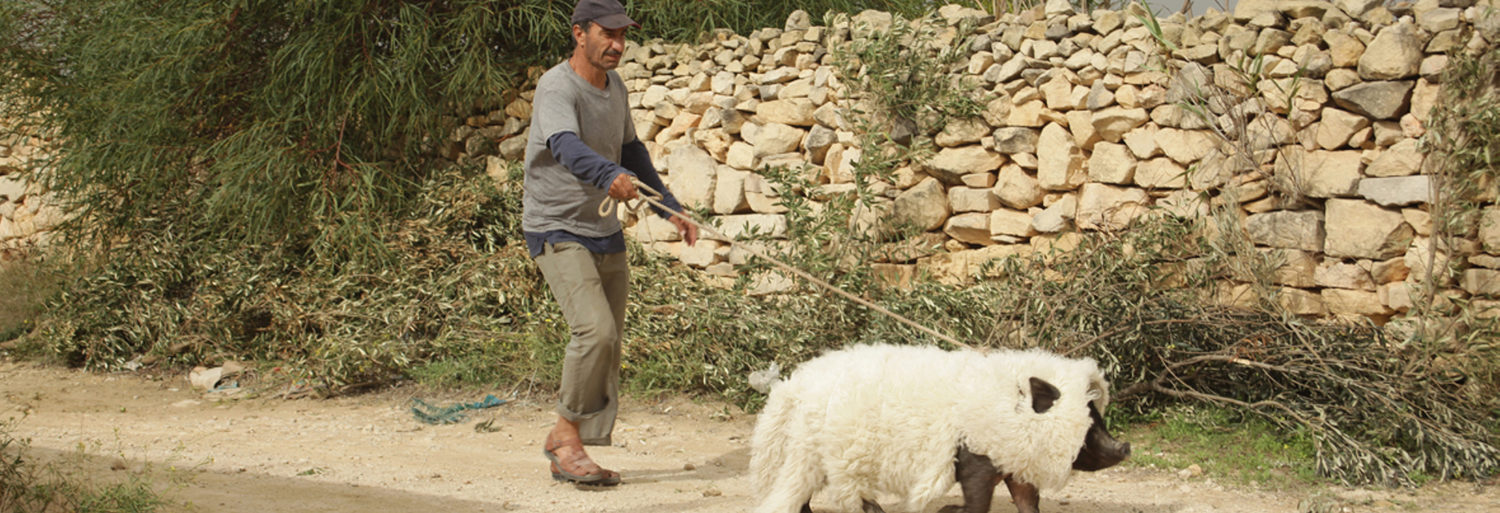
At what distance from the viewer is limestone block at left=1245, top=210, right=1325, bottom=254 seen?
5.31 metres

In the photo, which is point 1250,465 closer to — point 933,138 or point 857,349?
point 857,349

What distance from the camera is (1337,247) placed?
17.2ft

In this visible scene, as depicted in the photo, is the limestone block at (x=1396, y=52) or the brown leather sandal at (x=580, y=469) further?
the limestone block at (x=1396, y=52)

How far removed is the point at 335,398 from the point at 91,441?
1.45 m

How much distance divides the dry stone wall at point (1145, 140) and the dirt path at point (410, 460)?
1.19 m

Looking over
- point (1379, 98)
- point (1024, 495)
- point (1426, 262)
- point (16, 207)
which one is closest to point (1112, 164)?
point (1379, 98)

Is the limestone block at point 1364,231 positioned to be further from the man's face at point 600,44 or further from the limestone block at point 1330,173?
the man's face at point 600,44

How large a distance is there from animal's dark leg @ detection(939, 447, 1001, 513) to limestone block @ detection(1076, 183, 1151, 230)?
9.22 feet

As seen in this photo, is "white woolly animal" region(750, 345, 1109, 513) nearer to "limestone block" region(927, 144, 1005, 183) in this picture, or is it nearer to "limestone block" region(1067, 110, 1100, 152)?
"limestone block" region(1067, 110, 1100, 152)

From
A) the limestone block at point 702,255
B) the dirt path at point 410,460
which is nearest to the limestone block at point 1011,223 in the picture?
the dirt path at point 410,460

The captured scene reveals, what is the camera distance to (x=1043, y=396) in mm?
3299

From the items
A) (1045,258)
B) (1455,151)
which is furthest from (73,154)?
(1455,151)

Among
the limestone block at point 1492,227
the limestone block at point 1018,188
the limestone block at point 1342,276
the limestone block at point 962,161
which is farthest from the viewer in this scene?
the limestone block at point 962,161

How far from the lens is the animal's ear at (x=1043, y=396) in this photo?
329cm
